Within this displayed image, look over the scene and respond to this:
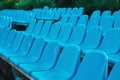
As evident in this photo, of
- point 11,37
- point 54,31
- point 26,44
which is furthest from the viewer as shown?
point 54,31

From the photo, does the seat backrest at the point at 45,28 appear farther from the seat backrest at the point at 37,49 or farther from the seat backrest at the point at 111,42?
the seat backrest at the point at 111,42

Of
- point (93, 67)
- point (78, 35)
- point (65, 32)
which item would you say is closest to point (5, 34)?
point (65, 32)

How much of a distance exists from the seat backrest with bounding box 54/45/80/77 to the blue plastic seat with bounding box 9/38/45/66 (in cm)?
58

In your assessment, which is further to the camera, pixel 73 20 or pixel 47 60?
pixel 73 20

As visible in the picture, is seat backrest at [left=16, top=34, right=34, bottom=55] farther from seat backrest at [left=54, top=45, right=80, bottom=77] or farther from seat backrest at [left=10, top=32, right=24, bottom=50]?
seat backrest at [left=54, top=45, right=80, bottom=77]

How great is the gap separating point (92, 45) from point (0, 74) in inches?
59.9

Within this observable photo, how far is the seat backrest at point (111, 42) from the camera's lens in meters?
3.62

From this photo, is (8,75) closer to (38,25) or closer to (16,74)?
(16,74)

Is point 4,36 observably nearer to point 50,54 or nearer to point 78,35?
point 78,35

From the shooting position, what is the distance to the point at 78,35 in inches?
178

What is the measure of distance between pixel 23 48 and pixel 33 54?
1.55ft

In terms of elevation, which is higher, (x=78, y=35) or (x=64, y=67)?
(x=78, y=35)

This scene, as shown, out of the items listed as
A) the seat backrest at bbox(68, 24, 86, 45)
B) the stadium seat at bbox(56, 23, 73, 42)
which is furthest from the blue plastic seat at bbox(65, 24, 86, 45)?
the stadium seat at bbox(56, 23, 73, 42)

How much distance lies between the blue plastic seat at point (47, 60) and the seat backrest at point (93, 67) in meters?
0.60
